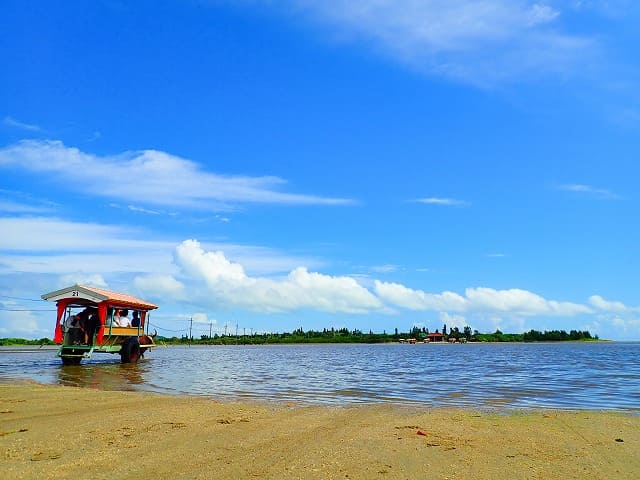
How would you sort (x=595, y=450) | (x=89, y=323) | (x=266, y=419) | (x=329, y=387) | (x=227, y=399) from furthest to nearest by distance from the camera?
1. (x=89, y=323)
2. (x=329, y=387)
3. (x=227, y=399)
4. (x=266, y=419)
5. (x=595, y=450)

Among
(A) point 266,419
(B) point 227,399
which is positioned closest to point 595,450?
(A) point 266,419

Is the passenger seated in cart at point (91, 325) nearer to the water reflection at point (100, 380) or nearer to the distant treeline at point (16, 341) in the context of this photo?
the water reflection at point (100, 380)

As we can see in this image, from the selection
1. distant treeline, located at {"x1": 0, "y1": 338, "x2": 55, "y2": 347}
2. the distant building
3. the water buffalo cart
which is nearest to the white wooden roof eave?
the water buffalo cart

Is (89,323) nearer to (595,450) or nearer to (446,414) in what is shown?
(446,414)

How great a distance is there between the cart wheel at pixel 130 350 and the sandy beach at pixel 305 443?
17.3 m

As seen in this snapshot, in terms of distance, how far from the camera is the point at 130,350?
2867 centimetres

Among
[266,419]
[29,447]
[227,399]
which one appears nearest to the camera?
[29,447]

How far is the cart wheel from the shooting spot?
28.4m

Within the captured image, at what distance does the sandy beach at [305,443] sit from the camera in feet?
19.7

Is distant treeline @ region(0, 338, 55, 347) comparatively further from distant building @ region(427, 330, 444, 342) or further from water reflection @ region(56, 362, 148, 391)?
distant building @ region(427, 330, 444, 342)

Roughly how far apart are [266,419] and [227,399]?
4.32 meters

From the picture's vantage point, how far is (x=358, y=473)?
19.3ft

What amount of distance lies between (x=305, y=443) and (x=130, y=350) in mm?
23906

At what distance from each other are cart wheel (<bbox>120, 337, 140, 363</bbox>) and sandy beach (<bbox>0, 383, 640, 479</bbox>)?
17253 millimetres
